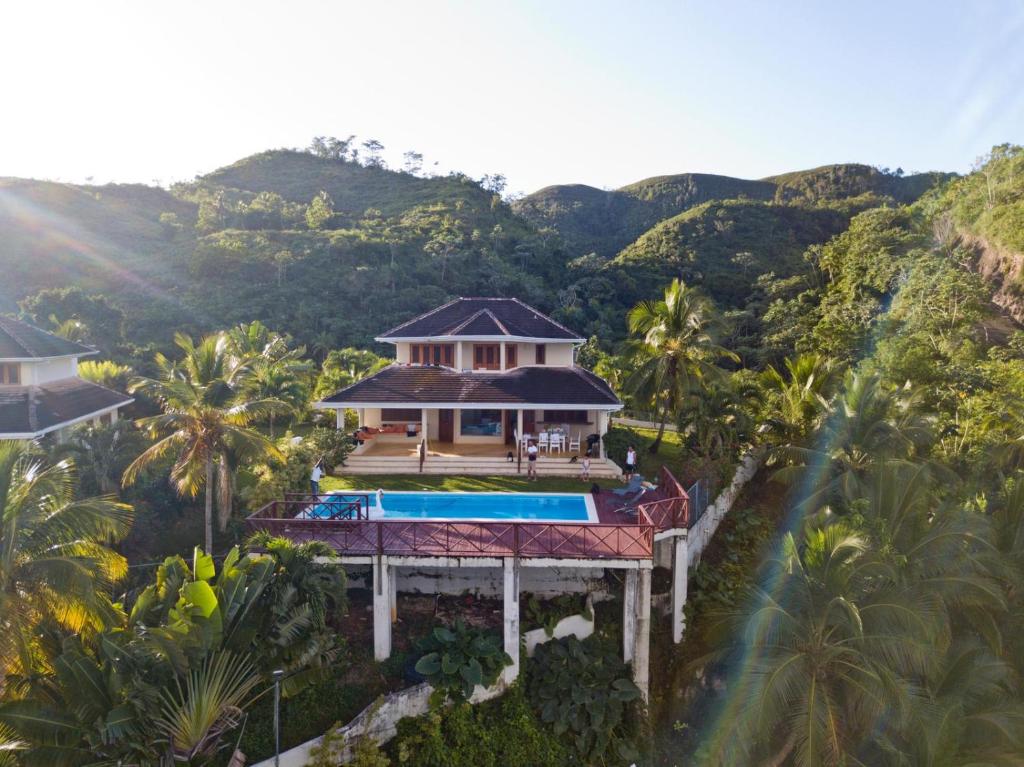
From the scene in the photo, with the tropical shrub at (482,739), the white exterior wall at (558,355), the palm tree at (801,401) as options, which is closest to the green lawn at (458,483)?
the tropical shrub at (482,739)

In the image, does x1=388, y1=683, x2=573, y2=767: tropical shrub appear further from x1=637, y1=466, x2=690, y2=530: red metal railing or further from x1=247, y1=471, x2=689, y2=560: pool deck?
x1=637, y1=466, x2=690, y2=530: red metal railing

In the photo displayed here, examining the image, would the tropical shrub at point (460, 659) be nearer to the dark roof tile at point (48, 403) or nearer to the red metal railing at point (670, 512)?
the red metal railing at point (670, 512)

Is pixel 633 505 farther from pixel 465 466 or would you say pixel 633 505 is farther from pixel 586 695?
pixel 465 466

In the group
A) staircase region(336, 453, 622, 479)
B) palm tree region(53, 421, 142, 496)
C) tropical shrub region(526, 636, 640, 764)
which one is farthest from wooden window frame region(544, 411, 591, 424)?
palm tree region(53, 421, 142, 496)

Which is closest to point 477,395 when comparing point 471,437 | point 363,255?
point 471,437

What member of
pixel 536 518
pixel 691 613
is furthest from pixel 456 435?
pixel 691 613

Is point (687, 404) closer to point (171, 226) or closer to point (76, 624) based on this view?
point (76, 624)

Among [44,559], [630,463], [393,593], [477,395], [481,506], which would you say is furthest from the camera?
[477,395]
